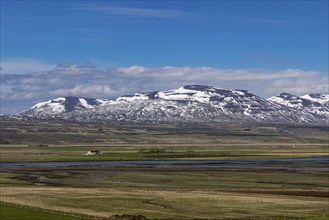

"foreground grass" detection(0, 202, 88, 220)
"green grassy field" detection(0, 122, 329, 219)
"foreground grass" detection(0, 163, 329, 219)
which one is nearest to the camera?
"foreground grass" detection(0, 202, 88, 220)

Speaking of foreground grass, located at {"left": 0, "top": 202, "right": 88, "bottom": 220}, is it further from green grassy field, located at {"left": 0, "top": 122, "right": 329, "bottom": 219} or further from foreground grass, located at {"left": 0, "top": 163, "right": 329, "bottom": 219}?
foreground grass, located at {"left": 0, "top": 163, "right": 329, "bottom": 219}

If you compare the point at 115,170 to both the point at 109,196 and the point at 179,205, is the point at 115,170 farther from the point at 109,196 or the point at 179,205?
the point at 179,205

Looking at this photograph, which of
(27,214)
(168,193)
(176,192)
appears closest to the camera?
(27,214)

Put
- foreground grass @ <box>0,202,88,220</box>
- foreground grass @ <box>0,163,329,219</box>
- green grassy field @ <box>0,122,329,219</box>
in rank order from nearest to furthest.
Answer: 1. foreground grass @ <box>0,202,88,220</box>
2. green grassy field @ <box>0,122,329,219</box>
3. foreground grass @ <box>0,163,329,219</box>

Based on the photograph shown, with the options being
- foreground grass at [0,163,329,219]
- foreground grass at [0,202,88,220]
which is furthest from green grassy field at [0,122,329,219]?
foreground grass at [0,202,88,220]

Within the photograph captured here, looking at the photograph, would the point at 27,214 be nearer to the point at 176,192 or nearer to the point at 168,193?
the point at 168,193

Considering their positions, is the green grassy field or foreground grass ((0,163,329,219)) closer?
the green grassy field


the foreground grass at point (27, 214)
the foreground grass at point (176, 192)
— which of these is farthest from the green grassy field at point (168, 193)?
the foreground grass at point (27, 214)

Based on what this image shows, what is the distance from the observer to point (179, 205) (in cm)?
7462

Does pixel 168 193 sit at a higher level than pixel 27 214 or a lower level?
higher

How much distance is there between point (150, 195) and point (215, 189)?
1435 centimetres

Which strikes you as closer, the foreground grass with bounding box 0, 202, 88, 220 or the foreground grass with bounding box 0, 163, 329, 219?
the foreground grass with bounding box 0, 202, 88, 220

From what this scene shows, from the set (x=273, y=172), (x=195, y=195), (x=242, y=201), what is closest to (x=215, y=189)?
(x=195, y=195)

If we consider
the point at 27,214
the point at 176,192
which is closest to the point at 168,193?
the point at 176,192
